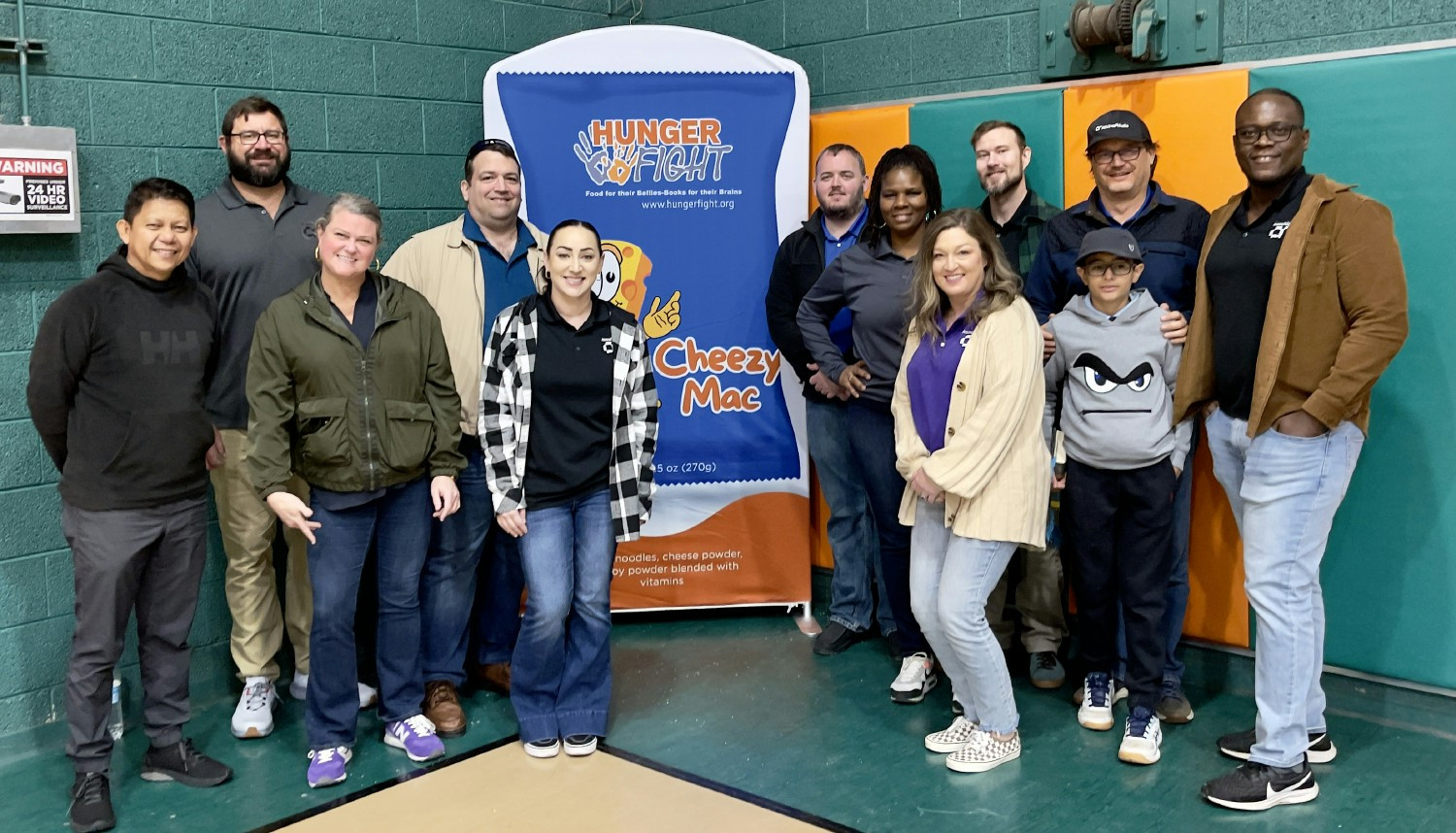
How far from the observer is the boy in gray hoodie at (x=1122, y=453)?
3320 millimetres

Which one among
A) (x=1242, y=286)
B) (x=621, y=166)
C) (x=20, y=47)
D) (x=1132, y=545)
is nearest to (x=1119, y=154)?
(x=1242, y=286)

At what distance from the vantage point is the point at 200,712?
388 cm

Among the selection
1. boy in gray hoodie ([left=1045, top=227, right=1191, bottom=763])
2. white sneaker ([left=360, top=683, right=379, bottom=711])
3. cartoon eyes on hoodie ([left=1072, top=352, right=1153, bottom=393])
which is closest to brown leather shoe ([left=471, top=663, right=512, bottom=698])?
white sneaker ([left=360, top=683, right=379, bottom=711])

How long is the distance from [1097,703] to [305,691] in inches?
91.7

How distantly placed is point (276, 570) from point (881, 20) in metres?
2.87

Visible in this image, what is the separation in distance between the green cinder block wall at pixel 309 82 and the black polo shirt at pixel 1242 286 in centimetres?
88

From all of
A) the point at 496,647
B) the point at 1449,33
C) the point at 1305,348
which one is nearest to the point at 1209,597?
the point at 1305,348

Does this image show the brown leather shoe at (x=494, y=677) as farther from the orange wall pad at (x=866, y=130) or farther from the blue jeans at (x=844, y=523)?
the orange wall pad at (x=866, y=130)

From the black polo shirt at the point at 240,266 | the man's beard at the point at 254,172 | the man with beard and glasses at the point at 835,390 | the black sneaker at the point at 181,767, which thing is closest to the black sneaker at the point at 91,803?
the black sneaker at the point at 181,767

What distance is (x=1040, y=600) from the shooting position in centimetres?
394

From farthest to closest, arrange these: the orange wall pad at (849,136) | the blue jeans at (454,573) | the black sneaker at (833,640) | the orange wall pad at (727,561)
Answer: the orange wall pad at (727,561)
the orange wall pad at (849,136)
the black sneaker at (833,640)
the blue jeans at (454,573)

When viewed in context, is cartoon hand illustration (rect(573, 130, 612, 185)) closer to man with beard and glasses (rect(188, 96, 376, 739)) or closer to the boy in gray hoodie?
man with beard and glasses (rect(188, 96, 376, 739))

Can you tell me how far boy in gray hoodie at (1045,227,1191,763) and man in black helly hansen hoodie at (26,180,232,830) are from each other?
227 cm

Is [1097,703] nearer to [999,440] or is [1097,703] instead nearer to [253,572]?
[999,440]
